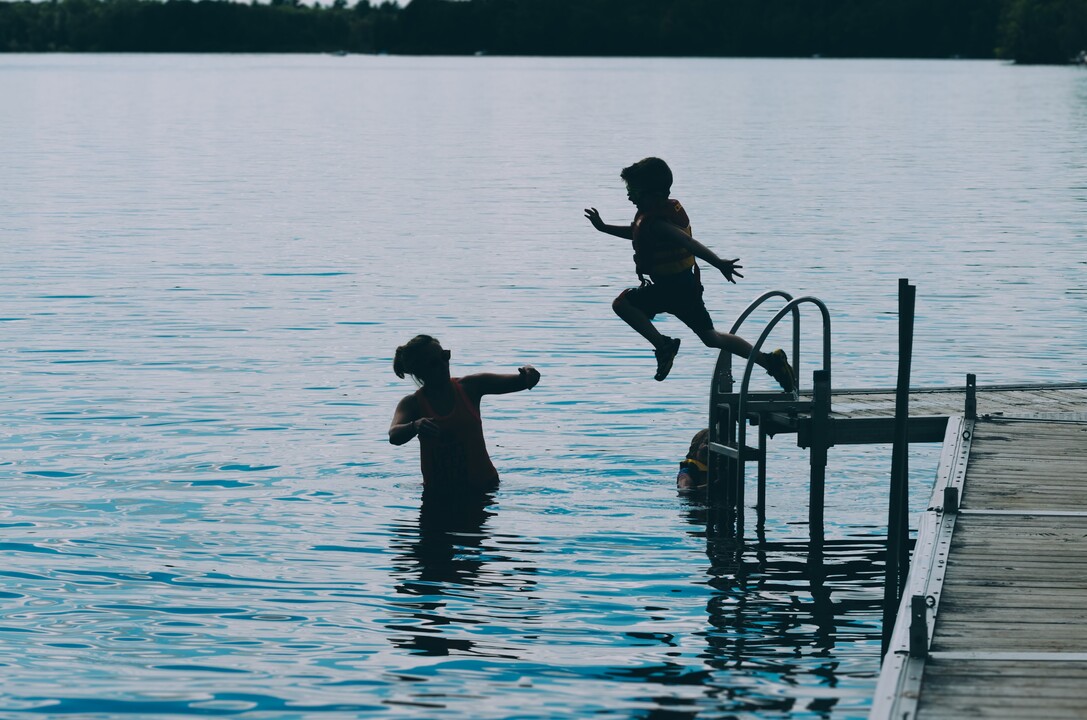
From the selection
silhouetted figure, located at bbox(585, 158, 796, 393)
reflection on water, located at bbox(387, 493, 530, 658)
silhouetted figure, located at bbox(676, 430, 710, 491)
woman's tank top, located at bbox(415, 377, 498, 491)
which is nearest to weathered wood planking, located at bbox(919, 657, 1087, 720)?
reflection on water, located at bbox(387, 493, 530, 658)

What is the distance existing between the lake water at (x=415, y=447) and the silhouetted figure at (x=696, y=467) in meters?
0.38

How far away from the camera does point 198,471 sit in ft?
53.7

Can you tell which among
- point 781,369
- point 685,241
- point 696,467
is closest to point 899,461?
point 781,369

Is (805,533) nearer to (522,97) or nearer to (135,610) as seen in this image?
(135,610)

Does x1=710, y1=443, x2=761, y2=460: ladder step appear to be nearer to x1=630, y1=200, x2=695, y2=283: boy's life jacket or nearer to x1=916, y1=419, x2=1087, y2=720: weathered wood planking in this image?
x1=630, y1=200, x2=695, y2=283: boy's life jacket

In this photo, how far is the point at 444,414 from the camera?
1324cm

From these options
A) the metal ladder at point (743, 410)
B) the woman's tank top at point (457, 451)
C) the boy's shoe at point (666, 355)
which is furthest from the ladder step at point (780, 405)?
the woman's tank top at point (457, 451)

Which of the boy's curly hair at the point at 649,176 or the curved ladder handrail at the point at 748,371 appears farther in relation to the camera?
the curved ladder handrail at the point at 748,371

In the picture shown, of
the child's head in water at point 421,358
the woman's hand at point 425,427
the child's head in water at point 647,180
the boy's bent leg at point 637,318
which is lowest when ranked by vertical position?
the woman's hand at point 425,427

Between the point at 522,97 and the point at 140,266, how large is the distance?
111 meters

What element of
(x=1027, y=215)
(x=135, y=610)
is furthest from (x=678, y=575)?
(x=1027, y=215)

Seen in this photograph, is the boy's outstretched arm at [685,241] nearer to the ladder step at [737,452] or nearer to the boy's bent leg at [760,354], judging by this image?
the boy's bent leg at [760,354]

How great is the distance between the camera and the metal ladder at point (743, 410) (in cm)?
1318

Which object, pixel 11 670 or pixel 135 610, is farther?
pixel 135 610
